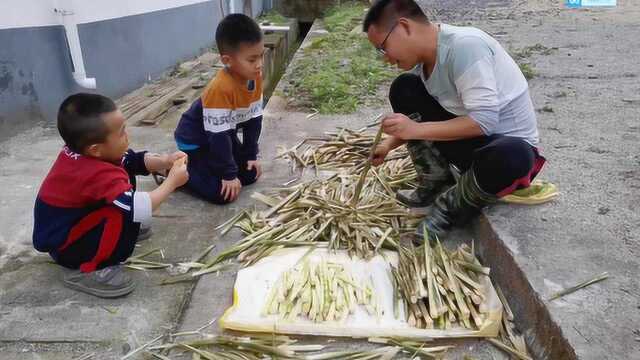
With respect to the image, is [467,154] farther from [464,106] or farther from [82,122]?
[82,122]

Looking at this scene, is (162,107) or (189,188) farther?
(162,107)

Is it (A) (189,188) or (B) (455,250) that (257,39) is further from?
(B) (455,250)

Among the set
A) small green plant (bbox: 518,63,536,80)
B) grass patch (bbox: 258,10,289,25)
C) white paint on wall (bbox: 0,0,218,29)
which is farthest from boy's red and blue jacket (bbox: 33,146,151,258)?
grass patch (bbox: 258,10,289,25)

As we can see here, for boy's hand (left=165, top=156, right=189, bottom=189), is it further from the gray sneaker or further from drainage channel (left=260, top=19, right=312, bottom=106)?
drainage channel (left=260, top=19, right=312, bottom=106)

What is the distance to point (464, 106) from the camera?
2502 mm

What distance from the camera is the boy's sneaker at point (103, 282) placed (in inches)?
93.4

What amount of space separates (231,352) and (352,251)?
2.85ft

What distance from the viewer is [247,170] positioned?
347cm

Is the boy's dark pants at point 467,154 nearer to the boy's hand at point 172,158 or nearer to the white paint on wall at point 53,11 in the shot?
the boy's hand at point 172,158

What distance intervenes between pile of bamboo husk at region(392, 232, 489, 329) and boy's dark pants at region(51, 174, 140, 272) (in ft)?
4.24

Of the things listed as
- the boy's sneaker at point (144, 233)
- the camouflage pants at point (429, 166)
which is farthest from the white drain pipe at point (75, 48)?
the camouflage pants at point (429, 166)

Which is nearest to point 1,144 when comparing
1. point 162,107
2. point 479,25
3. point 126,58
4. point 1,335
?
point 162,107

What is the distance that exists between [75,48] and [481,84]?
3.97m

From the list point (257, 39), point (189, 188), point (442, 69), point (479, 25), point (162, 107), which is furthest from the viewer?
point (479, 25)
